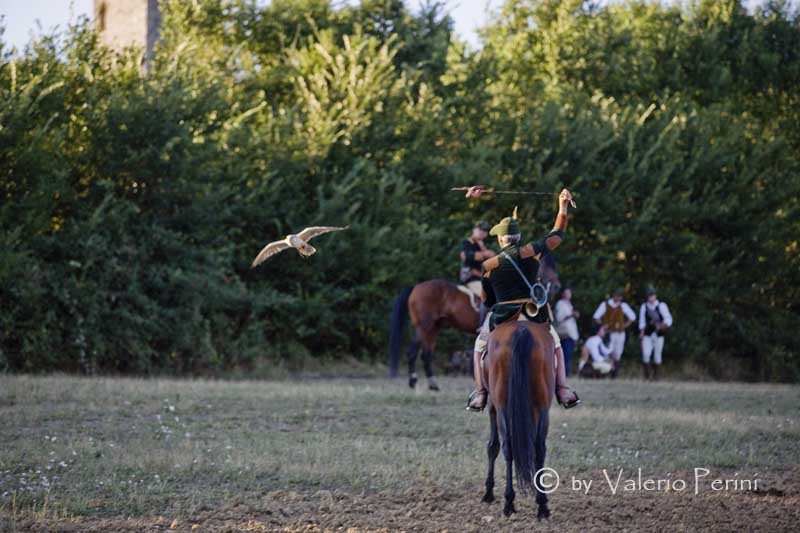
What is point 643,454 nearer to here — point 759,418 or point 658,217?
point 759,418

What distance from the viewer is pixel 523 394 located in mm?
8812

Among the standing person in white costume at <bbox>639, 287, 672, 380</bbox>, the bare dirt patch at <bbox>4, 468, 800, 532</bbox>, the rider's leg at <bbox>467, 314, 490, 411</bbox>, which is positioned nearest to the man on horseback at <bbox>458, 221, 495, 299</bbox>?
the rider's leg at <bbox>467, 314, 490, 411</bbox>

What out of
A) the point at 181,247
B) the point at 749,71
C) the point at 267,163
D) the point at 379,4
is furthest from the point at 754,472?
the point at 749,71

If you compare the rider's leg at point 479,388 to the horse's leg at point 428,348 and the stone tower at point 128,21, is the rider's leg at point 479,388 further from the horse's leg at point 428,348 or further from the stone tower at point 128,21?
the stone tower at point 128,21

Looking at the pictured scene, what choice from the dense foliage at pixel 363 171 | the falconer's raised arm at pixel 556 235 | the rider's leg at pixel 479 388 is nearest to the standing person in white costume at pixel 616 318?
the dense foliage at pixel 363 171

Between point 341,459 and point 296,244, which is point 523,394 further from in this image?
point 341,459

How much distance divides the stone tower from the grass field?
10199mm

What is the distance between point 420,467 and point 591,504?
209cm

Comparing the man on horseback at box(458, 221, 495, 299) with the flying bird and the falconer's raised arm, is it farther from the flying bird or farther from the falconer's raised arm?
the falconer's raised arm

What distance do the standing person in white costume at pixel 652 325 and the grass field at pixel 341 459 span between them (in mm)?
7299

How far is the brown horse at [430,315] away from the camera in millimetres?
19391

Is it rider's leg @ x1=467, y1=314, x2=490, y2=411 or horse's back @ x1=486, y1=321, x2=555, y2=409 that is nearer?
horse's back @ x1=486, y1=321, x2=555, y2=409

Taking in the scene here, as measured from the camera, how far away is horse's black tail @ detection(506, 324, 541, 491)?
28.5 ft

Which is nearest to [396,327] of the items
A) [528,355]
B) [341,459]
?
[341,459]
